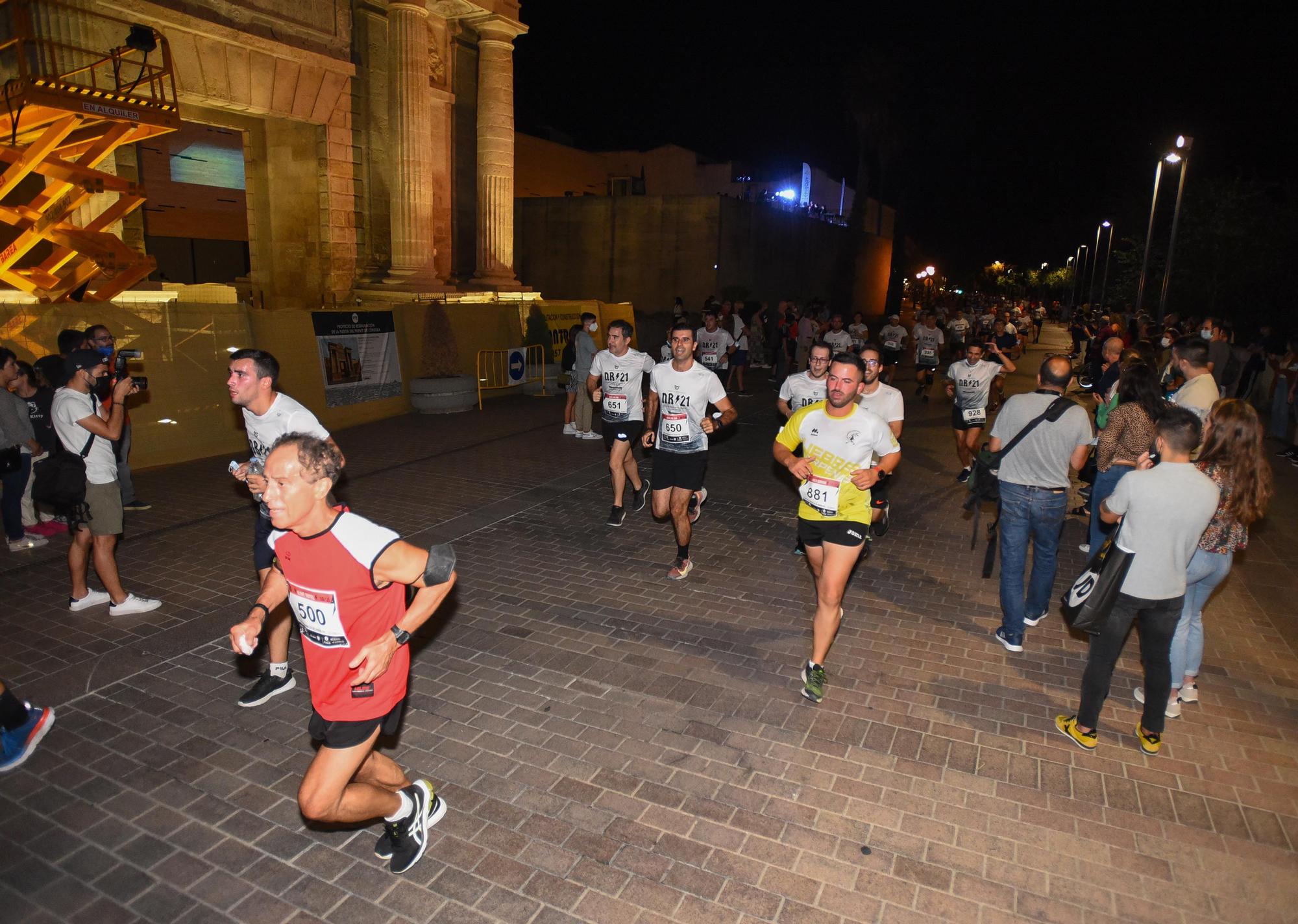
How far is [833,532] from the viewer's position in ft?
16.6

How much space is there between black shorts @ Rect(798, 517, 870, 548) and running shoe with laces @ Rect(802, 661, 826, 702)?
0.80m

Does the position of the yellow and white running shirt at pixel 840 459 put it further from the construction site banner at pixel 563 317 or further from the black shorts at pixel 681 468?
the construction site banner at pixel 563 317

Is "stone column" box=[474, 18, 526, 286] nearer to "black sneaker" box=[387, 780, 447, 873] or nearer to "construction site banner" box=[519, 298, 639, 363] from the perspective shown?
"construction site banner" box=[519, 298, 639, 363]

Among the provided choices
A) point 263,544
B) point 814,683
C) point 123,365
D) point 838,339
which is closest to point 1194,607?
point 814,683

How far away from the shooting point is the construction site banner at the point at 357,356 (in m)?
13.8

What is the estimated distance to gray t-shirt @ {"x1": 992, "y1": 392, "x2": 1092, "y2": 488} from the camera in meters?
5.55

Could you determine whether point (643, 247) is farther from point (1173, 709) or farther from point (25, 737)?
point (25, 737)

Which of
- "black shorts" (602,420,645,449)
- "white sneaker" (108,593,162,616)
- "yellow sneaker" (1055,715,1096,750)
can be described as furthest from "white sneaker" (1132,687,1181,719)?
"white sneaker" (108,593,162,616)

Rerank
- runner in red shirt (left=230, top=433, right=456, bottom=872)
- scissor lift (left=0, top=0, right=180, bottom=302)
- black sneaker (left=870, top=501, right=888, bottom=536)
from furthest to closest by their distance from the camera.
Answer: scissor lift (left=0, top=0, right=180, bottom=302) < black sneaker (left=870, top=501, right=888, bottom=536) < runner in red shirt (left=230, top=433, right=456, bottom=872)

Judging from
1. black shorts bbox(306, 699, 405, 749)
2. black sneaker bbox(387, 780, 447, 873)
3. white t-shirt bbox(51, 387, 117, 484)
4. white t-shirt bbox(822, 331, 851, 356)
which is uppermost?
white t-shirt bbox(822, 331, 851, 356)

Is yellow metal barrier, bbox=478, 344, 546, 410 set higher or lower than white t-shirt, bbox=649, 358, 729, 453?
lower

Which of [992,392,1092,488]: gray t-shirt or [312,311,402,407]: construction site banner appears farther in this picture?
[312,311,402,407]: construction site banner

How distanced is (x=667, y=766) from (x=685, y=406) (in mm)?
3517

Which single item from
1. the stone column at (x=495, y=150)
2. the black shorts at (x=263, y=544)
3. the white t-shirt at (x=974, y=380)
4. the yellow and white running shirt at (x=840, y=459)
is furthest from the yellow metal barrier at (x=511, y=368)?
the yellow and white running shirt at (x=840, y=459)
